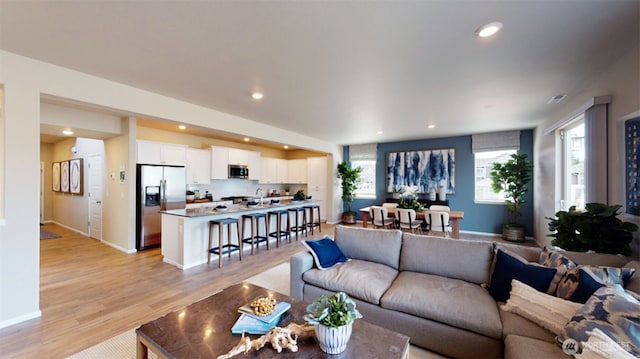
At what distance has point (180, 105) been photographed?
12.6 feet

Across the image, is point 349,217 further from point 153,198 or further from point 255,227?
point 153,198

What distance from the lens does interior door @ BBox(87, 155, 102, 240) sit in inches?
210

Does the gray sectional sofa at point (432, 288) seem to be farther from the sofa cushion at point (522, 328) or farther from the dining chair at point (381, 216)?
the dining chair at point (381, 216)

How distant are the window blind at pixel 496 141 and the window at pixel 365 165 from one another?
8.99 ft

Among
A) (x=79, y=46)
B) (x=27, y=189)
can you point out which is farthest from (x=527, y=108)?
(x=27, y=189)

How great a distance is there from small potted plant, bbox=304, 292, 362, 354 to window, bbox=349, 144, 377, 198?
6965mm

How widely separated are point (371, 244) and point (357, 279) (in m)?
0.62

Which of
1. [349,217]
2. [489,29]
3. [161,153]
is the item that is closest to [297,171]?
[349,217]

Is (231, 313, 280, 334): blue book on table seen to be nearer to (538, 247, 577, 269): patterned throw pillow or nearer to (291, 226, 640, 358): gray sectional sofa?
(291, 226, 640, 358): gray sectional sofa

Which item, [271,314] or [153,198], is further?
[153,198]

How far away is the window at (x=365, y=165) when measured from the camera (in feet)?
26.4

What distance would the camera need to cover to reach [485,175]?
655 centimetres

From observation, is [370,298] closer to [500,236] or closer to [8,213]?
[8,213]

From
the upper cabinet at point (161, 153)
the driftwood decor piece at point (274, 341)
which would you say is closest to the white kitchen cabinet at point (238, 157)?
the upper cabinet at point (161, 153)
